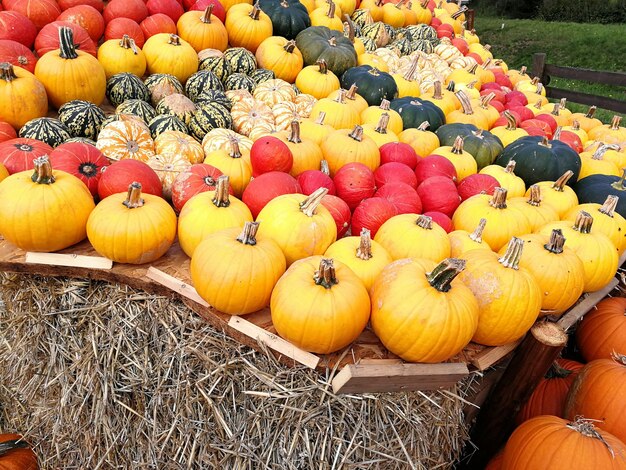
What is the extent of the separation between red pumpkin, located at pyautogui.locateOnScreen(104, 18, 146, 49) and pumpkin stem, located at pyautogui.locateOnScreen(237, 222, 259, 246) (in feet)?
9.98

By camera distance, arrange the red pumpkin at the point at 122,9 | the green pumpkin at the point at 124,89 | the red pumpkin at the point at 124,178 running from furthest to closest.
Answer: the red pumpkin at the point at 122,9 → the green pumpkin at the point at 124,89 → the red pumpkin at the point at 124,178

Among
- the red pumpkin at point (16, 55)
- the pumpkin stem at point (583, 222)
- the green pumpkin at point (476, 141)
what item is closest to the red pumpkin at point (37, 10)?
the red pumpkin at point (16, 55)

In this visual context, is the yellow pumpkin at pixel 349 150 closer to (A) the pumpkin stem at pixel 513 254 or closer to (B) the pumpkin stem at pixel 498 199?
(B) the pumpkin stem at pixel 498 199

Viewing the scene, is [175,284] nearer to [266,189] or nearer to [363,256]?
[266,189]

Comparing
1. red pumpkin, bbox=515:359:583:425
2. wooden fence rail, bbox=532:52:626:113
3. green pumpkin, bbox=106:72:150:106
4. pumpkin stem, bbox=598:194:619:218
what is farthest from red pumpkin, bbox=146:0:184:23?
wooden fence rail, bbox=532:52:626:113

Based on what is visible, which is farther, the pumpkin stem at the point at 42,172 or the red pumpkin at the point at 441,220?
the red pumpkin at the point at 441,220

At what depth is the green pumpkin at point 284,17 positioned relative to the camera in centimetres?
494

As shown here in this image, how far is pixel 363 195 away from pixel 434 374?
1.26m

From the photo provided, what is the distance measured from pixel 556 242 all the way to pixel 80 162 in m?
2.67

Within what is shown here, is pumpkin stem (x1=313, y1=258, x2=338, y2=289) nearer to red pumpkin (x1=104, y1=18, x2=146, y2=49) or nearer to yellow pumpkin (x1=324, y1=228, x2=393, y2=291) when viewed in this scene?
yellow pumpkin (x1=324, y1=228, x2=393, y2=291)

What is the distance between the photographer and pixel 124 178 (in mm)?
2398

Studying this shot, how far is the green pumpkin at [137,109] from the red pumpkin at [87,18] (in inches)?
41.3

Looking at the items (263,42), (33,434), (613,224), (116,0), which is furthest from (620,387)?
Result: (116,0)

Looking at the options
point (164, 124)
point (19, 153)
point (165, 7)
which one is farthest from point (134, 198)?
point (165, 7)
